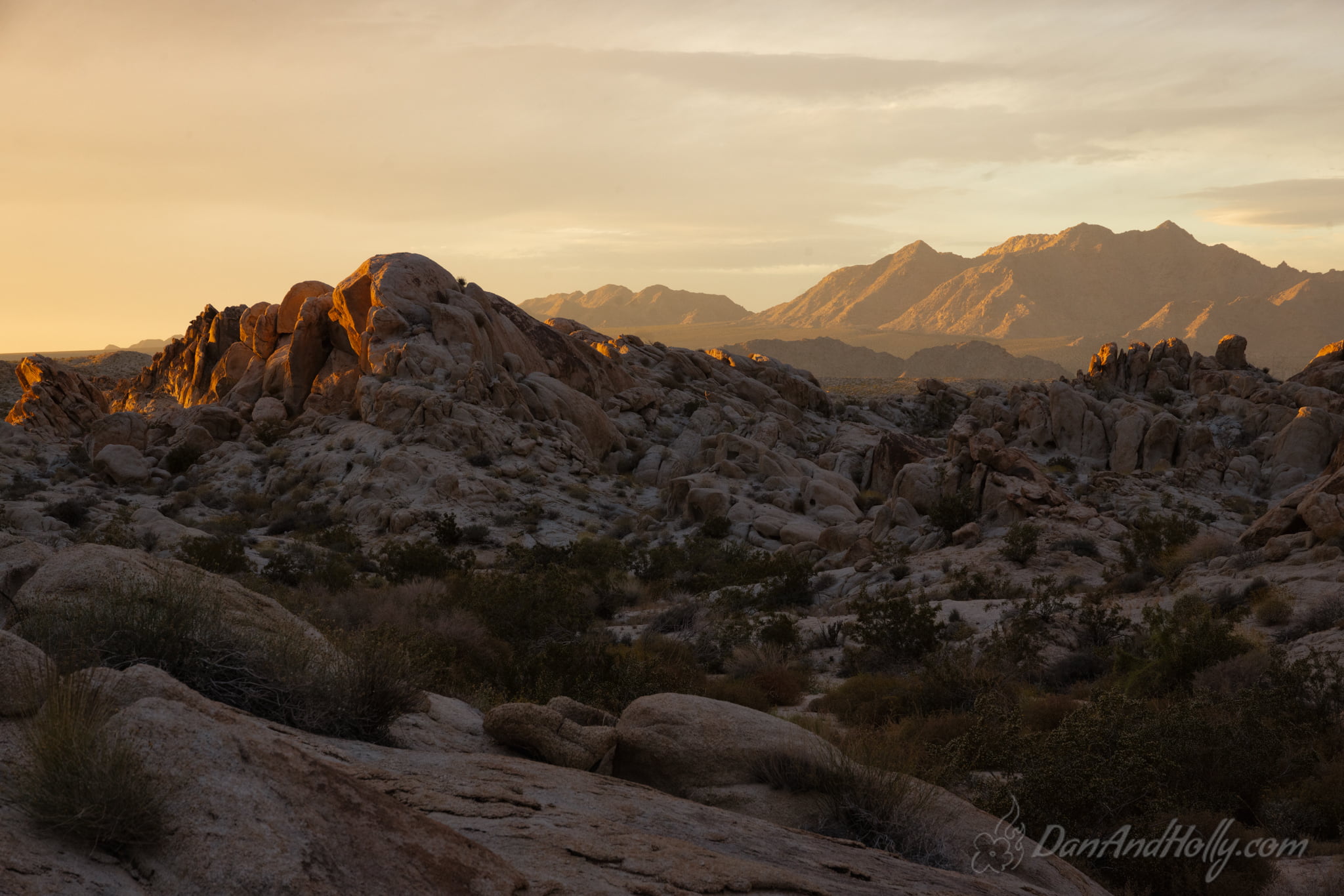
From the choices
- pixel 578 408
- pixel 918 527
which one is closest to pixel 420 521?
pixel 578 408

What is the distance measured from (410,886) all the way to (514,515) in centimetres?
2564

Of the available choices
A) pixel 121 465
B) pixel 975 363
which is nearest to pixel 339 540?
pixel 121 465

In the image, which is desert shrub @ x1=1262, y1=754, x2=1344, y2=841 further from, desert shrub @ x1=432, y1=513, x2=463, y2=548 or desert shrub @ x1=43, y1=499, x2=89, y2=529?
desert shrub @ x1=43, y1=499, x2=89, y2=529

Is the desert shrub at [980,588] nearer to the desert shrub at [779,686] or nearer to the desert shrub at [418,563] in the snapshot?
the desert shrub at [779,686]

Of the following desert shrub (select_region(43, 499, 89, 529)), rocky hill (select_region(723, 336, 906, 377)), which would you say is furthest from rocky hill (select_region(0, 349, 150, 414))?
rocky hill (select_region(723, 336, 906, 377))

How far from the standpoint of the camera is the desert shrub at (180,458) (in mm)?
34156

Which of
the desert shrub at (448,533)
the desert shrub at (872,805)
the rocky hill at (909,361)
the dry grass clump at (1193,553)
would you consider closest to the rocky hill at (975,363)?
the rocky hill at (909,361)

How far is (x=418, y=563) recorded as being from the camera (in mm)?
21625

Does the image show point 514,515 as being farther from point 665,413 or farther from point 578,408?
point 665,413

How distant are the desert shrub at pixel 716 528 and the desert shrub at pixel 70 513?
687 inches

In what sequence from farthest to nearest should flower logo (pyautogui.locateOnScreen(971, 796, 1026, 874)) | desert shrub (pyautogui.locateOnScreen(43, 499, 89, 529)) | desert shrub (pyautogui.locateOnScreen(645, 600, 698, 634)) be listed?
desert shrub (pyautogui.locateOnScreen(43, 499, 89, 529)), desert shrub (pyautogui.locateOnScreen(645, 600, 698, 634)), flower logo (pyautogui.locateOnScreen(971, 796, 1026, 874))

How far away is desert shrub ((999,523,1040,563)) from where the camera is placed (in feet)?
67.7

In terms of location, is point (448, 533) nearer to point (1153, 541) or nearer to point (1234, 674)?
point (1153, 541)

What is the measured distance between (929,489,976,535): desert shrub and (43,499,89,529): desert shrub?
75.1 ft
